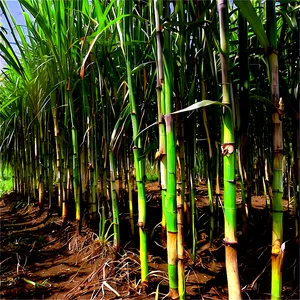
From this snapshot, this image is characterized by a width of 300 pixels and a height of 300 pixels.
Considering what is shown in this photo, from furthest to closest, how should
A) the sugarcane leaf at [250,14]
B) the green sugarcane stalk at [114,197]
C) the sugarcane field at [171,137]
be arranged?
the green sugarcane stalk at [114,197] → the sugarcane field at [171,137] → the sugarcane leaf at [250,14]

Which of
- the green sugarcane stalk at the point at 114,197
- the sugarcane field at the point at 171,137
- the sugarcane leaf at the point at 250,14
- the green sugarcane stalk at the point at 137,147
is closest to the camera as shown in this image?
the sugarcane leaf at the point at 250,14

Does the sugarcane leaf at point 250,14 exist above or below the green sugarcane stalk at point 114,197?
above

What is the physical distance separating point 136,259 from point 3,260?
616 millimetres

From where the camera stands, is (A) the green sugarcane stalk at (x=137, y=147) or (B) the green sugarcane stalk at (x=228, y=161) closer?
(B) the green sugarcane stalk at (x=228, y=161)

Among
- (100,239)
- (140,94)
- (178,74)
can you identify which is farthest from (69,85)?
(100,239)

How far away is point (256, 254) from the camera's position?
1.12 metres

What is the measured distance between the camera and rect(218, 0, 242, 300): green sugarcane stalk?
0.57 m

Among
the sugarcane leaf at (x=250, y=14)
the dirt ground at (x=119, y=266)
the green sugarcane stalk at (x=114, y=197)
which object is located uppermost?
the sugarcane leaf at (x=250, y=14)

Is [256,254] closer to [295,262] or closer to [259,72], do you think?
[295,262]

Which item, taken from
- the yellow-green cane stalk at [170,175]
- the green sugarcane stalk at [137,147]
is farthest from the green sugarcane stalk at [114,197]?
the yellow-green cane stalk at [170,175]

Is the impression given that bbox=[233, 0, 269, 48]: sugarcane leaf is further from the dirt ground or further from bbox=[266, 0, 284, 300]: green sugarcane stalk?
the dirt ground

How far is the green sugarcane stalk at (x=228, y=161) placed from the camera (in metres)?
0.57

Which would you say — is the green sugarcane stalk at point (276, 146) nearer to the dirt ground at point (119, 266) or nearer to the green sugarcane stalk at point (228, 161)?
the green sugarcane stalk at point (228, 161)

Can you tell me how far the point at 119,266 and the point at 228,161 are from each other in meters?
0.73
